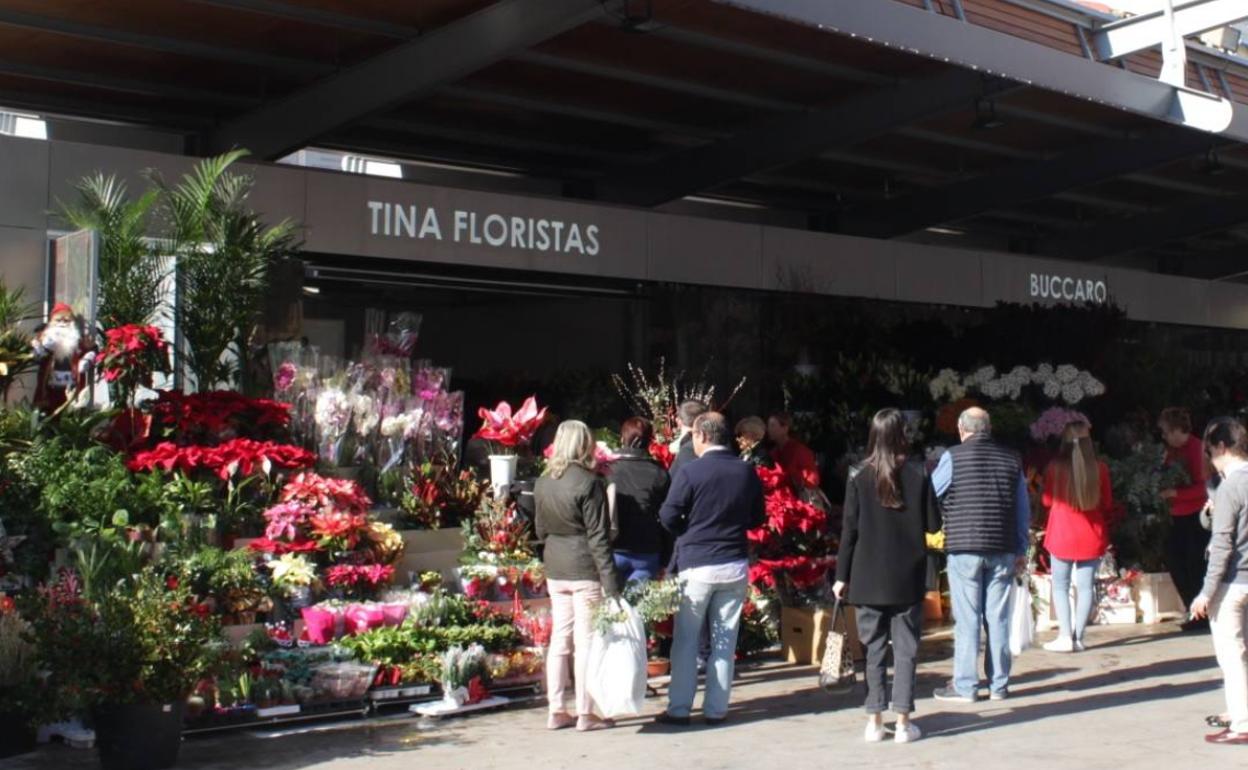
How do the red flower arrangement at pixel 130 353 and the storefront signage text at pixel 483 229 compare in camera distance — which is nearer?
the red flower arrangement at pixel 130 353

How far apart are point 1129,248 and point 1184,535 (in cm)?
885

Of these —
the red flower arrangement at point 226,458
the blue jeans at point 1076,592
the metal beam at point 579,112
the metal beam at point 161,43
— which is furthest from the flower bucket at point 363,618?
the blue jeans at point 1076,592

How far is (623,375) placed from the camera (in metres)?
14.7

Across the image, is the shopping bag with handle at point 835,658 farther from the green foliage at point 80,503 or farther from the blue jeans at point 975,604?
the green foliage at point 80,503

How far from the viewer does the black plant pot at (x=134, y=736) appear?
7086 mm

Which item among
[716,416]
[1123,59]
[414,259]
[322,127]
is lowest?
[716,416]

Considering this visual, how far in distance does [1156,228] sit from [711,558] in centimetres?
1331

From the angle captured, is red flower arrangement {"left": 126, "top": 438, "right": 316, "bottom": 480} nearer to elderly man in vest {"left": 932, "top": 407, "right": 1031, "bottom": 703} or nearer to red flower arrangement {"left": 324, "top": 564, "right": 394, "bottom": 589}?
red flower arrangement {"left": 324, "top": 564, "right": 394, "bottom": 589}

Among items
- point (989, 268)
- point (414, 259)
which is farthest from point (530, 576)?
point (989, 268)

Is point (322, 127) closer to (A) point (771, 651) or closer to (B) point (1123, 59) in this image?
(A) point (771, 651)

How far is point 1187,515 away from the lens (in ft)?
38.8

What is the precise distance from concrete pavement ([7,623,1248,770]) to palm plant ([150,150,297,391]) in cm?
355

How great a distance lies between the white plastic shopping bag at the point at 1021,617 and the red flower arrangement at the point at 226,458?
4805 millimetres

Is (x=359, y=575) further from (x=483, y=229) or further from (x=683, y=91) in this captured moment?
(x=683, y=91)
